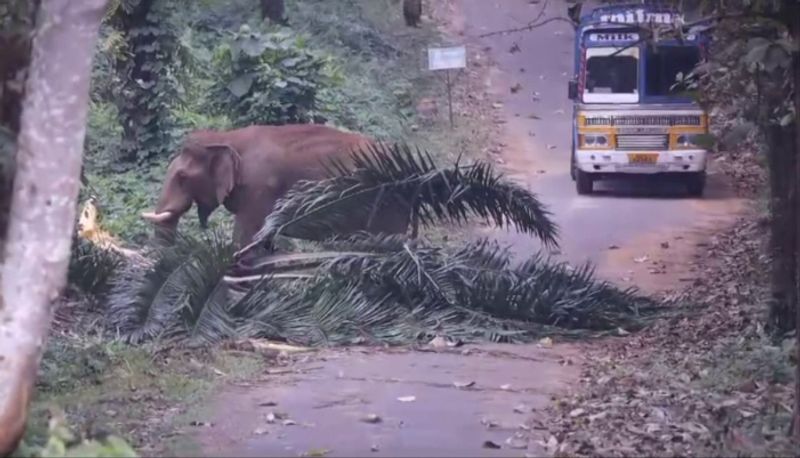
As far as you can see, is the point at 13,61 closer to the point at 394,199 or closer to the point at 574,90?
the point at 394,199

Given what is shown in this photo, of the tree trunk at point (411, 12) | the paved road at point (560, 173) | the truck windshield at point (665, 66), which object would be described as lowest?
the paved road at point (560, 173)

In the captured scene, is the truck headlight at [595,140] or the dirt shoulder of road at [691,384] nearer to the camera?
the dirt shoulder of road at [691,384]

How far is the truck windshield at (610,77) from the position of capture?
22453mm

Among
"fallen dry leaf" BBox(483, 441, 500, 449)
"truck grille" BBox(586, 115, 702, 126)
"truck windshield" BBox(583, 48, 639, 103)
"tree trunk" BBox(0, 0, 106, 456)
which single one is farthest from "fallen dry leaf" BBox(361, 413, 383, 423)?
"truck grille" BBox(586, 115, 702, 126)

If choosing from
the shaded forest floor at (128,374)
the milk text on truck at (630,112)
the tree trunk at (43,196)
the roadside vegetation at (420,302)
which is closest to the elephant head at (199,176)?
the roadside vegetation at (420,302)

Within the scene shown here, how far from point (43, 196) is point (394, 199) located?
23.6ft

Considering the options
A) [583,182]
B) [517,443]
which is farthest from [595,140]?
[517,443]

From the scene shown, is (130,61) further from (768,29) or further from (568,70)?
(568,70)

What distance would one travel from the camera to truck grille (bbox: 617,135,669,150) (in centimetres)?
2286

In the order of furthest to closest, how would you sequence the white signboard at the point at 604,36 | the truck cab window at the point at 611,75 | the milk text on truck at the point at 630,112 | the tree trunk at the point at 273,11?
the tree trunk at the point at 273,11
the truck cab window at the point at 611,75
the milk text on truck at the point at 630,112
the white signboard at the point at 604,36

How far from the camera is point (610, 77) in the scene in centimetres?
2281

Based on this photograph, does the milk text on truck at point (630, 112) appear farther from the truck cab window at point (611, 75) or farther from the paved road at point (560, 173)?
the paved road at point (560, 173)

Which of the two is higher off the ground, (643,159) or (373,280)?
(373,280)

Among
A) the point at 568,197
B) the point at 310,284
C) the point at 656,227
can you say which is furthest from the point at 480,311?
the point at 568,197
